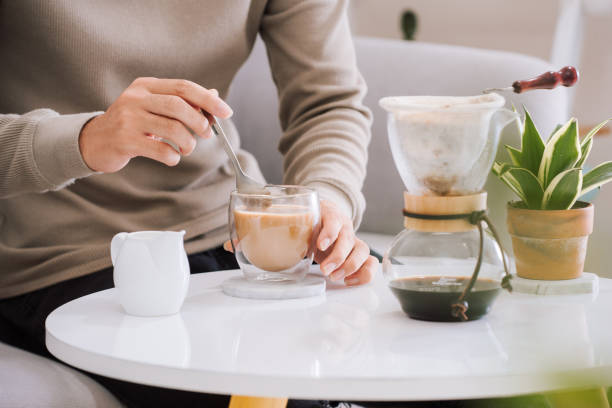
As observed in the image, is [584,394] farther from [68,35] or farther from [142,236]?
[68,35]

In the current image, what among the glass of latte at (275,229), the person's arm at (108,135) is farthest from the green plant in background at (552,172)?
the person's arm at (108,135)

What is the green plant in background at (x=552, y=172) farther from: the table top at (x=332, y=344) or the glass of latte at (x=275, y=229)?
the glass of latte at (x=275, y=229)

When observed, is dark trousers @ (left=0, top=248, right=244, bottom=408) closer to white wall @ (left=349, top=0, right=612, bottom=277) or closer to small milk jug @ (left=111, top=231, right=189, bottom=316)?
small milk jug @ (left=111, top=231, right=189, bottom=316)

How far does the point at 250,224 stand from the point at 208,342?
8.3 inches

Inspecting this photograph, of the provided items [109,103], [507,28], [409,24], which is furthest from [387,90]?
[507,28]

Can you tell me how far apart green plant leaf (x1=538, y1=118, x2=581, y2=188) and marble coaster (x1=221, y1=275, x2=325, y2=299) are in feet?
1.09

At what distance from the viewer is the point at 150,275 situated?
0.80m

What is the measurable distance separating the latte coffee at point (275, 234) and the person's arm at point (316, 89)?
0.35 m

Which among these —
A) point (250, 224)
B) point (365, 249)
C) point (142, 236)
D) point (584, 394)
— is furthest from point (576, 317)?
point (584, 394)

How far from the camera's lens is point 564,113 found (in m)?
2.08

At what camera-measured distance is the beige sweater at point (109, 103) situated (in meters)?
1.14

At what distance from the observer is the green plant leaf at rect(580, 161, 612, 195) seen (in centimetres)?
94

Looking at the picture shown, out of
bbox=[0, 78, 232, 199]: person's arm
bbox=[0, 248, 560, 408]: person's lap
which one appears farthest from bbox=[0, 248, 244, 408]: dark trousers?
bbox=[0, 78, 232, 199]: person's arm

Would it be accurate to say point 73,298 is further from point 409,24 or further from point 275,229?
point 409,24
